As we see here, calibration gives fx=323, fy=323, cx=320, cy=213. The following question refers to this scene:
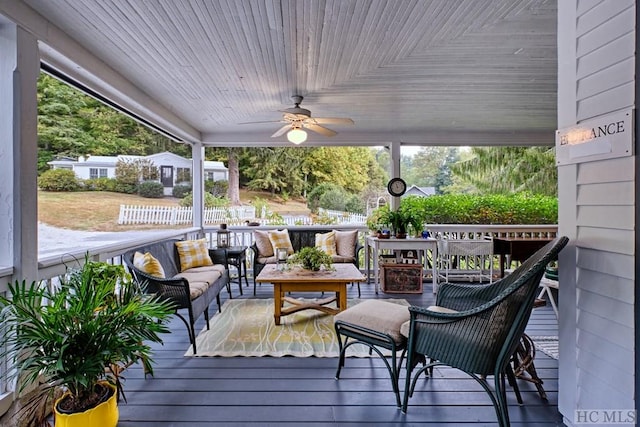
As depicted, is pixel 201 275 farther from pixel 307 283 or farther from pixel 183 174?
pixel 183 174

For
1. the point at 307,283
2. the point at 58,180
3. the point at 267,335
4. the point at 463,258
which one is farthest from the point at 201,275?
the point at 463,258

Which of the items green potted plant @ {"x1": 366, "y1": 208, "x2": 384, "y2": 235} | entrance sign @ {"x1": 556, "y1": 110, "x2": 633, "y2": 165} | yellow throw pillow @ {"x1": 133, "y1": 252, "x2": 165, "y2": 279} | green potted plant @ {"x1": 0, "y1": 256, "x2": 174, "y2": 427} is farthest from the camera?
green potted plant @ {"x1": 366, "y1": 208, "x2": 384, "y2": 235}

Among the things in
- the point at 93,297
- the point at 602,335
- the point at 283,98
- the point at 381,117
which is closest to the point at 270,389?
the point at 93,297

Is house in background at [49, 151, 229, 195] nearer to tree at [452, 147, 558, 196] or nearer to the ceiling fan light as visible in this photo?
the ceiling fan light

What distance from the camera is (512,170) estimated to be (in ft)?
30.6

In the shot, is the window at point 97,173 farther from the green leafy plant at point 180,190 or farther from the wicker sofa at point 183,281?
the green leafy plant at point 180,190

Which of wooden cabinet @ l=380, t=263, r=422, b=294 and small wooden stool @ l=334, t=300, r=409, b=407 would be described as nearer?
small wooden stool @ l=334, t=300, r=409, b=407

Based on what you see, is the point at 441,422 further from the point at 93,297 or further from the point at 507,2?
the point at 507,2

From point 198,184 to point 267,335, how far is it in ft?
11.5

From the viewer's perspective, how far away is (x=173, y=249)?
13.6ft

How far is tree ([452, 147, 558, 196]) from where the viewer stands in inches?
352

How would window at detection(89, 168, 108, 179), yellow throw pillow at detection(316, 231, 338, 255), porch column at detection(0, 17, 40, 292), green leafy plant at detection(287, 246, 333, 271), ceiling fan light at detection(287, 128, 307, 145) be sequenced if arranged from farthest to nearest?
yellow throw pillow at detection(316, 231, 338, 255) < window at detection(89, 168, 108, 179) < ceiling fan light at detection(287, 128, 307, 145) < green leafy plant at detection(287, 246, 333, 271) < porch column at detection(0, 17, 40, 292)

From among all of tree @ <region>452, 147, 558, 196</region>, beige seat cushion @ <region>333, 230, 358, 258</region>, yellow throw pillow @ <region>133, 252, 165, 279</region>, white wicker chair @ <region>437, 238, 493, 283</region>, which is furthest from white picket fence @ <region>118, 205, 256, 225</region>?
tree @ <region>452, 147, 558, 196</region>

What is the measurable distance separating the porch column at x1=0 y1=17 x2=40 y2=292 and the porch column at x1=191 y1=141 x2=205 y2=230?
361 centimetres
